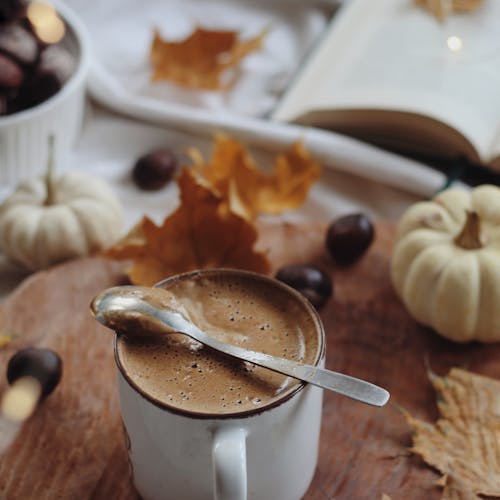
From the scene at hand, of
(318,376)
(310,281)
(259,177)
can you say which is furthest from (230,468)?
(259,177)

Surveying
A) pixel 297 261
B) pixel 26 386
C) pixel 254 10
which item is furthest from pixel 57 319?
pixel 254 10

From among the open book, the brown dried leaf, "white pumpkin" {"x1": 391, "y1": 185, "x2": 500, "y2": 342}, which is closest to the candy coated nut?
the open book

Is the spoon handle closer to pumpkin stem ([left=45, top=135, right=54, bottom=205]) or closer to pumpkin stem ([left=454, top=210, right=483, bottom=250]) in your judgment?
pumpkin stem ([left=454, top=210, right=483, bottom=250])

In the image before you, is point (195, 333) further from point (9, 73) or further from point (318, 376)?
point (9, 73)

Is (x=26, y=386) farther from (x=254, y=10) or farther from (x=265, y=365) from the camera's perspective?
(x=254, y=10)

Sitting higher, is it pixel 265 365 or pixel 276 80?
pixel 265 365

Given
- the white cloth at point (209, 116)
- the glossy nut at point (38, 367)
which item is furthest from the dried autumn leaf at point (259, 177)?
the glossy nut at point (38, 367)
